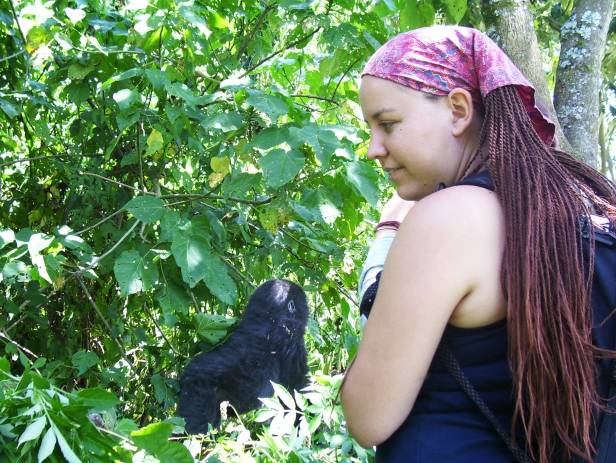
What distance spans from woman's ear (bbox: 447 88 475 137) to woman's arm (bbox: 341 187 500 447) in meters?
0.14

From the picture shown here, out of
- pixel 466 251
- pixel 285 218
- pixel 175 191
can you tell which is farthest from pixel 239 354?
pixel 175 191

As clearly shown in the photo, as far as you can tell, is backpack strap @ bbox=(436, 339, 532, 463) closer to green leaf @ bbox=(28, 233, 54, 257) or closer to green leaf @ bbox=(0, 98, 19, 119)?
green leaf @ bbox=(28, 233, 54, 257)

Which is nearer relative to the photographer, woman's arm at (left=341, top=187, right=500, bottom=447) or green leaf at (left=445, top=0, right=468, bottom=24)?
woman's arm at (left=341, top=187, right=500, bottom=447)

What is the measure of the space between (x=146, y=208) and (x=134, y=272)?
0.17 metres

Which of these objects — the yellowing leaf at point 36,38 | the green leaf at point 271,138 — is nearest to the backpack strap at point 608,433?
the green leaf at point 271,138

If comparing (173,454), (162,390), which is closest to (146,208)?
(162,390)

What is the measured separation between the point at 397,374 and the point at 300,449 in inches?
36.4

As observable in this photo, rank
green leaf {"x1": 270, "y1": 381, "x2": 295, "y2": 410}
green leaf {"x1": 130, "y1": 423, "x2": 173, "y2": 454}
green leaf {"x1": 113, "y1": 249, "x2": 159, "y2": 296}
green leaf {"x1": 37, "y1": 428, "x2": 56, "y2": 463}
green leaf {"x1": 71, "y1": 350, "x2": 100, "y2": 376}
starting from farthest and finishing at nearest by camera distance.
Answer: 1. green leaf {"x1": 71, "y1": 350, "x2": 100, "y2": 376}
2. green leaf {"x1": 113, "y1": 249, "x2": 159, "y2": 296}
3. green leaf {"x1": 270, "y1": 381, "x2": 295, "y2": 410}
4. green leaf {"x1": 130, "y1": 423, "x2": 173, "y2": 454}
5. green leaf {"x1": 37, "y1": 428, "x2": 56, "y2": 463}

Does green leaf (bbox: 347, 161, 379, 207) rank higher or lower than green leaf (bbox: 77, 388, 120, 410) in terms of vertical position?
higher

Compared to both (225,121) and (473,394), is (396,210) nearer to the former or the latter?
(473,394)

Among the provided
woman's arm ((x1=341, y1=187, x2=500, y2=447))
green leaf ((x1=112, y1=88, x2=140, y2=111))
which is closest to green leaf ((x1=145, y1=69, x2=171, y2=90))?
green leaf ((x1=112, y1=88, x2=140, y2=111))

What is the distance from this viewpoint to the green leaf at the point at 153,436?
1.29m

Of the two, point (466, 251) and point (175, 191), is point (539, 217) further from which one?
point (175, 191)

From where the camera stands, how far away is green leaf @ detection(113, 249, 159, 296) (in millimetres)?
1834
